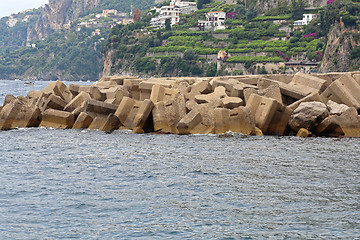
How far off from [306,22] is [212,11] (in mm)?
36409

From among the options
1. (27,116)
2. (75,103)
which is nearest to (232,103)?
(75,103)

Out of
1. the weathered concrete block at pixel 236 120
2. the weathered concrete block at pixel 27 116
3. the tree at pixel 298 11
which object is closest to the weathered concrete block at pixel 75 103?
the weathered concrete block at pixel 27 116

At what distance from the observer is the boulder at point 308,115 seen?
26.7m

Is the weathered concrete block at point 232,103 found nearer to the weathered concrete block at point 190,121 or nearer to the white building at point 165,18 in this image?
the weathered concrete block at point 190,121

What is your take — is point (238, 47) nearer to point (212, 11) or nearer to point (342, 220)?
point (212, 11)

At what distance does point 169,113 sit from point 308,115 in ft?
19.7

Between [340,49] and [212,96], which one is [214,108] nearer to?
[212,96]

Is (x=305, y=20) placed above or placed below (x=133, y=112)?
below

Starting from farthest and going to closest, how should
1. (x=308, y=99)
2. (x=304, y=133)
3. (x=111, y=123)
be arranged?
(x=111, y=123) < (x=308, y=99) < (x=304, y=133)

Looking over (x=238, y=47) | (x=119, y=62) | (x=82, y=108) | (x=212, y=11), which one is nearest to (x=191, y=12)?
(x=212, y=11)

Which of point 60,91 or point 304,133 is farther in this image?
point 60,91

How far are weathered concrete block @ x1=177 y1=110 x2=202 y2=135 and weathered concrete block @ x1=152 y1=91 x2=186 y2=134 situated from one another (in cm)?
74

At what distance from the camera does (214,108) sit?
90.3 feet

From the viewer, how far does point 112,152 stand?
24.9 meters
